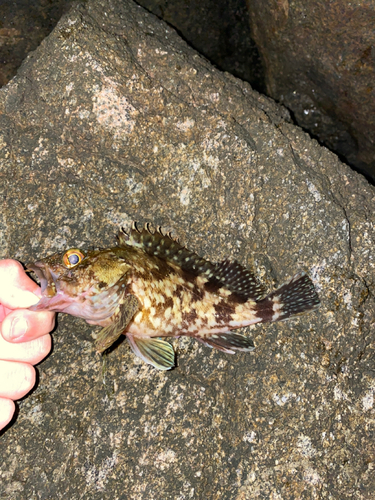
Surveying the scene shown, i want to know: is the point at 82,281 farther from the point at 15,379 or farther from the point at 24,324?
the point at 15,379

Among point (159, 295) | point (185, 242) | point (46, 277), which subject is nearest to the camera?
point (46, 277)

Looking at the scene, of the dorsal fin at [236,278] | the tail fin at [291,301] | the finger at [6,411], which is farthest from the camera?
the dorsal fin at [236,278]

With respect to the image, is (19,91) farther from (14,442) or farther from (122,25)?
(14,442)

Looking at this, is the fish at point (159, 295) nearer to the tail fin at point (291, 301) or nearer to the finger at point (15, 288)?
the tail fin at point (291, 301)

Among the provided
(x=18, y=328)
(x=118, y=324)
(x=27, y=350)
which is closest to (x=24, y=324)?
(x=18, y=328)

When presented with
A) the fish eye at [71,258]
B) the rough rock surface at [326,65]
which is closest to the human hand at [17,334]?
the fish eye at [71,258]

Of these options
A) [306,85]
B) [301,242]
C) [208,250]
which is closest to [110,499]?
[208,250]

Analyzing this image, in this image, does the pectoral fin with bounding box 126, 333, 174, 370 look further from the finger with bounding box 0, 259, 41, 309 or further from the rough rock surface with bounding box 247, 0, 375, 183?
the rough rock surface with bounding box 247, 0, 375, 183
